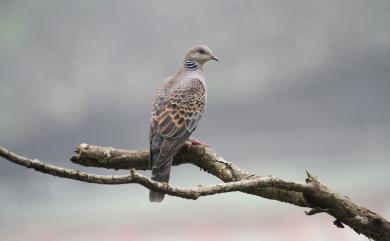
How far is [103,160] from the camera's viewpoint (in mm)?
3170

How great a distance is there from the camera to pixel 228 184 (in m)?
2.60

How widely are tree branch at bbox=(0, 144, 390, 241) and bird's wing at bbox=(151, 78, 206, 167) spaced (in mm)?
111

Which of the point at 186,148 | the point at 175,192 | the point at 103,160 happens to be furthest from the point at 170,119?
the point at 175,192

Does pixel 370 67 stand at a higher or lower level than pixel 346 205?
→ higher

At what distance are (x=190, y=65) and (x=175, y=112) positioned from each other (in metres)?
0.46

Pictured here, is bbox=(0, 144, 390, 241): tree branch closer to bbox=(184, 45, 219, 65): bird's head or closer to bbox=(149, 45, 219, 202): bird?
bbox=(149, 45, 219, 202): bird

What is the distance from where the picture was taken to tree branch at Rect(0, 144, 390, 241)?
7.92 ft

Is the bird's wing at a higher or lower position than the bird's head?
lower

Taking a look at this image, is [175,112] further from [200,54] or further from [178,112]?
[200,54]

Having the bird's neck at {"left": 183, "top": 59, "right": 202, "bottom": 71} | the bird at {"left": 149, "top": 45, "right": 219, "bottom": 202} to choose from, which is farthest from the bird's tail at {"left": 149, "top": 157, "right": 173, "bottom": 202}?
the bird's neck at {"left": 183, "top": 59, "right": 202, "bottom": 71}

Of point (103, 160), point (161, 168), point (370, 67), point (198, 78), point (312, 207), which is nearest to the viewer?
point (312, 207)

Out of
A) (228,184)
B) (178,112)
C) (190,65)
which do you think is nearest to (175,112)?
(178,112)

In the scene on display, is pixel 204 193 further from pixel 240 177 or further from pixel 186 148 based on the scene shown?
pixel 186 148

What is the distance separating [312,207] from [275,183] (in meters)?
0.26
